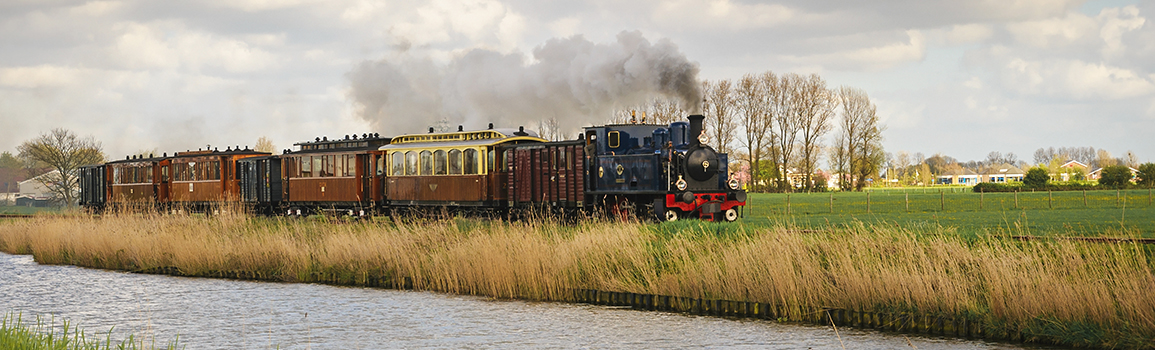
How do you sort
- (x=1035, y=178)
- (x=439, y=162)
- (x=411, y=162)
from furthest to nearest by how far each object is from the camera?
1. (x=1035, y=178)
2. (x=411, y=162)
3. (x=439, y=162)

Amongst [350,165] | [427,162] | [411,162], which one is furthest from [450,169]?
[350,165]

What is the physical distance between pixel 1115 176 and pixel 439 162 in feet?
205

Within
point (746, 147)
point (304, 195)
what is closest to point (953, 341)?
point (304, 195)

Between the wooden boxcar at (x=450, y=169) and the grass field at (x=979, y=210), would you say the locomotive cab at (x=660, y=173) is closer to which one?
the wooden boxcar at (x=450, y=169)

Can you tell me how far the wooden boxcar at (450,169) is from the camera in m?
30.3

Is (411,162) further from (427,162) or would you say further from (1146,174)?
(1146,174)

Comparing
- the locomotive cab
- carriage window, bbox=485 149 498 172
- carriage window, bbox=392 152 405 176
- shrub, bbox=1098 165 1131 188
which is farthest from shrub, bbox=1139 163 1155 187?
carriage window, bbox=392 152 405 176

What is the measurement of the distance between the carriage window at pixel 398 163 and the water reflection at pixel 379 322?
12.1 m

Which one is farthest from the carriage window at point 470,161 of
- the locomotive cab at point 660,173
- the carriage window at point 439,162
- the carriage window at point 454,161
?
the locomotive cab at point 660,173

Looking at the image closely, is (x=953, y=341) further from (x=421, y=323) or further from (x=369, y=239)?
(x=369, y=239)

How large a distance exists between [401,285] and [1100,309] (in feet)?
43.1

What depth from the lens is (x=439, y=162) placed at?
31.6 m

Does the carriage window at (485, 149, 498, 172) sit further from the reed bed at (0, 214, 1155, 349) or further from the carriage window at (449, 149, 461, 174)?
the reed bed at (0, 214, 1155, 349)

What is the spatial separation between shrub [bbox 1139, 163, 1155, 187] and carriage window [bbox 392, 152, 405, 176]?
6012 centimetres
